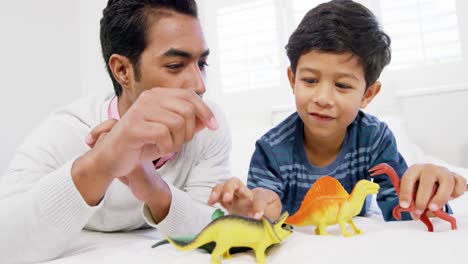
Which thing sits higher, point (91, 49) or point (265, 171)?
point (91, 49)

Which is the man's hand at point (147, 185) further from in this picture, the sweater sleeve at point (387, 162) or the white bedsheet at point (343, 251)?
the sweater sleeve at point (387, 162)

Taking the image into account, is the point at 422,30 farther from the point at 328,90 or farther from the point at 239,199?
the point at 239,199

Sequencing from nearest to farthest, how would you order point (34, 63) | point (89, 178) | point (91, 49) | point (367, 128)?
point (89, 178) → point (367, 128) → point (34, 63) → point (91, 49)

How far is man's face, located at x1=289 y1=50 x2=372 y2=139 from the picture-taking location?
858 mm

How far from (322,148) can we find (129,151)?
0.56m

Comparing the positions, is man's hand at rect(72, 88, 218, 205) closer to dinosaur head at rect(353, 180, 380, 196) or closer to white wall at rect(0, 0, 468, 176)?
dinosaur head at rect(353, 180, 380, 196)

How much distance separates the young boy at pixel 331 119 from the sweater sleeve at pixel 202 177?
0.41 feet

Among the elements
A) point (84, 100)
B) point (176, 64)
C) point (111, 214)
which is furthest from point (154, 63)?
point (111, 214)

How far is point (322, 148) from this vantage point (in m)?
0.97

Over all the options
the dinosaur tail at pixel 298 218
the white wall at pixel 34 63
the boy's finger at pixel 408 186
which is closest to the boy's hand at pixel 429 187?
the boy's finger at pixel 408 186

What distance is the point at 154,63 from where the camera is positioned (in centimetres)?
92

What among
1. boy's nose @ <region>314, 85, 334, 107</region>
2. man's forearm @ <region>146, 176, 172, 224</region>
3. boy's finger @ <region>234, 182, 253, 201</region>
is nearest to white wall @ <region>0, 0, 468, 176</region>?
boy's nose @ <region>314, 85, 334, 107</region>

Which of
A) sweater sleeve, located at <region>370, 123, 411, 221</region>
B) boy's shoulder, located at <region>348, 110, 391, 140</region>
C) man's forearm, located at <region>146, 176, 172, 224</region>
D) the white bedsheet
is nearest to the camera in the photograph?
the white bedsheet

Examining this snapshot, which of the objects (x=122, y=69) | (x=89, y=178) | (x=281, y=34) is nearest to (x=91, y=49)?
(x=281, y=34)
